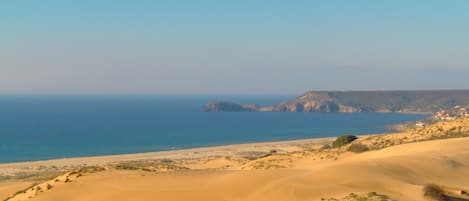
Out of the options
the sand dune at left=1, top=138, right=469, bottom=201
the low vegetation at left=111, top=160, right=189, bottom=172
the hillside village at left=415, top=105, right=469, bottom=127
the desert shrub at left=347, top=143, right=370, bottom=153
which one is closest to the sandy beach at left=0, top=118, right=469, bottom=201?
the sand dune at left=1, top=138, right=469, bottom=201

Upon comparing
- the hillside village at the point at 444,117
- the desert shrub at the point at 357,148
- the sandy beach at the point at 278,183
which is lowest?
the hillside village at the point at 444,117

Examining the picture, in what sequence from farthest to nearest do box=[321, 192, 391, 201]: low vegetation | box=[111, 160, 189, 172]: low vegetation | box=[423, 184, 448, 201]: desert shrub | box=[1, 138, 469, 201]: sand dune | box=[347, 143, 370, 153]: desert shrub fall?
box=[347, 143, 370, 153]: desert shrub
box=[111, 160, 189, 172]: low vegetation
box=[1, 138, 469, 201]: sand dune
box=[423, 184, 448, 201]: desert shrub
box=[321, 192, 391, 201]: low vegetation

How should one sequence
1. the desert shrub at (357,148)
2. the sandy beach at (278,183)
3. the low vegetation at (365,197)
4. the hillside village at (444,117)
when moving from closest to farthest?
the low vegetation at (365,197) < the sandy beach at (278,183) < the desert shrub at (357,148) < the hillside village at (444,117)

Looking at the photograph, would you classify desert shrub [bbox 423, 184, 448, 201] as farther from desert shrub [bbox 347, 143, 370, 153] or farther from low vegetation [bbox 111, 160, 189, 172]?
desert shrub [bbox 347, 143, 370, 153]

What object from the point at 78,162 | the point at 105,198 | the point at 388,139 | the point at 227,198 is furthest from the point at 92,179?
the point at 78,162

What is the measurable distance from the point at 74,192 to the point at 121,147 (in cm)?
7594

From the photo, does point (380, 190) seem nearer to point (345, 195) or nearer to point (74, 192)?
point (345, 195)

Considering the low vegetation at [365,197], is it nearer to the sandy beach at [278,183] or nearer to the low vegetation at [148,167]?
the sandy beach at [278,183]

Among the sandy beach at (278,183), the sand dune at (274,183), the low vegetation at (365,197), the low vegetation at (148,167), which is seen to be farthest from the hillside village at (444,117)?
the low vegetation at (365,197)

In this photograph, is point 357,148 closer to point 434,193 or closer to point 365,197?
point 434,193

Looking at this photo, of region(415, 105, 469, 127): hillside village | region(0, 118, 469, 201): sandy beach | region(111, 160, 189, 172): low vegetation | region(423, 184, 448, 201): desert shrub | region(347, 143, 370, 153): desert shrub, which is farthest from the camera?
region(415, 105, 469, 127): hillside village

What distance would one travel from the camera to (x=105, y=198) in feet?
61.6

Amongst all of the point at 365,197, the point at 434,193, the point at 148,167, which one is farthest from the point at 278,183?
the point at 148,167

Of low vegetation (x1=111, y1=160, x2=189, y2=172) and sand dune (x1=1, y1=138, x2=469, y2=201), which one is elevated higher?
sand dune (x1=1, y1=138, x2=469, y2=201)
